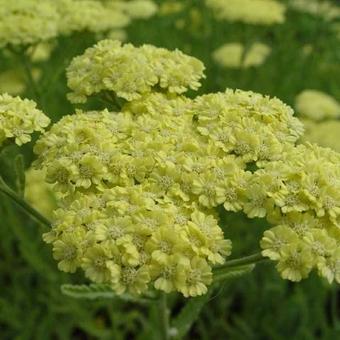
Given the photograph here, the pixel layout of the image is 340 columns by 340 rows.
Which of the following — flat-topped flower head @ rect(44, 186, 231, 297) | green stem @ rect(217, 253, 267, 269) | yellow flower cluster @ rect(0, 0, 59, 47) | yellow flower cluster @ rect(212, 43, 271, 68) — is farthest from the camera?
yellow flower cluster @ rect(212, 43, 271, 68)

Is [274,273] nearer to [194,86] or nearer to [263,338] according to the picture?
[263,338]

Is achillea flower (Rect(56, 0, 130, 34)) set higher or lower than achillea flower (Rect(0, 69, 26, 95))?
higher

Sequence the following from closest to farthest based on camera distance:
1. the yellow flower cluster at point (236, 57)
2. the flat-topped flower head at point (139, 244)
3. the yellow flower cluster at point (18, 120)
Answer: the flat-topped flower head at point (139, 244) → the yellow flower cluster at point (18, 120) → the yellow flower cluster at point (236, 57)

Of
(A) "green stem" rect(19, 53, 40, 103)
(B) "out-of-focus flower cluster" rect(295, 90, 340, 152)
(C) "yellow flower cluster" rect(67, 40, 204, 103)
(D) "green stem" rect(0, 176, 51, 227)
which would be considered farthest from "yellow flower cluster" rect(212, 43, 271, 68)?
(D) "green stem" rect(0, 176, 51, 227)

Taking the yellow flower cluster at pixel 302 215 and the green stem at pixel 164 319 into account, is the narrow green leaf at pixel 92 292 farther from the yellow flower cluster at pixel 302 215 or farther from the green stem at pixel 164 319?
the yellow flower cluster at pixel 302 215

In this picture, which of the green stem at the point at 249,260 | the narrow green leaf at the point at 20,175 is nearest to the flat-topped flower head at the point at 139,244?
the green stem at the point at 249,260

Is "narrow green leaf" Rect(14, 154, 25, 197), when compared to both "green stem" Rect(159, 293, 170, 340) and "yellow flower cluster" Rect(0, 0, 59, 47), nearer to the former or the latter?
"green stem" Rect(159, 293, 170, 340)

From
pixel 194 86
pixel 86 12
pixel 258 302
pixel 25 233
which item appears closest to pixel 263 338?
pixel 258 302
